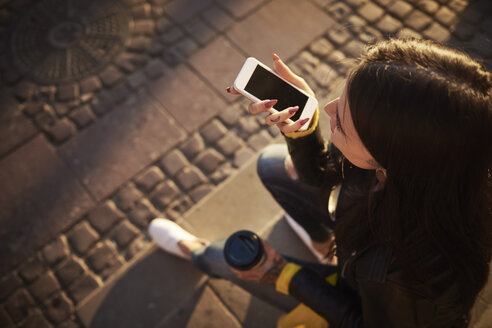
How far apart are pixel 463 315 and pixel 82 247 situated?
2.54 meters

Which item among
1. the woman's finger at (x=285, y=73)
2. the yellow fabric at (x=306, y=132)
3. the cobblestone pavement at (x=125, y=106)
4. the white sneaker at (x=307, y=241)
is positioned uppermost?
the cobblestone pavement at (x=125, y=106)

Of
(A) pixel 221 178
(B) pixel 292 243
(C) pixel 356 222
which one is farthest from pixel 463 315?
(A) pixel 221 178

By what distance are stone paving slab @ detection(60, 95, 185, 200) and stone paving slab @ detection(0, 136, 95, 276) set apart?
0.13 metres

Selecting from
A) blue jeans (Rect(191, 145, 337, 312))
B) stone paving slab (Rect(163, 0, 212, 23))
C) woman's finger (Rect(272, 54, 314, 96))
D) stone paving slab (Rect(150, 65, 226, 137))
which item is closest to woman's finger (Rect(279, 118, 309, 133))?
woman's finger (Rect(272, 54, 314, 96))

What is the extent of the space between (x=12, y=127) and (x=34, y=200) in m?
0.81

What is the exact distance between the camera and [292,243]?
8.63 ft

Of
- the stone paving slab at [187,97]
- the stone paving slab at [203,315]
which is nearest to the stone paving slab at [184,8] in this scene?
the stone paving slab at [187,97]

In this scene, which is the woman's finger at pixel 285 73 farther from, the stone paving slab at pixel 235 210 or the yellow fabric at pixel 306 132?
the stone paving slab at pixel 235 210

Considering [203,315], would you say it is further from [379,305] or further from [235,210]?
[379,305]

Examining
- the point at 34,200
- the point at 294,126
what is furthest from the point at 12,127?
the point at 294,126

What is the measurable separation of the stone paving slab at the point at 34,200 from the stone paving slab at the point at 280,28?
2.03 metres

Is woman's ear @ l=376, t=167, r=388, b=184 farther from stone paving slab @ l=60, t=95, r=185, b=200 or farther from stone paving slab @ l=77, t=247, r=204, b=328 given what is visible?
stone paving slab @ l=60, t=95, r=185, b=200

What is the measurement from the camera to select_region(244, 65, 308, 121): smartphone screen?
164 cm

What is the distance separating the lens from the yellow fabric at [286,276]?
1842 mm
